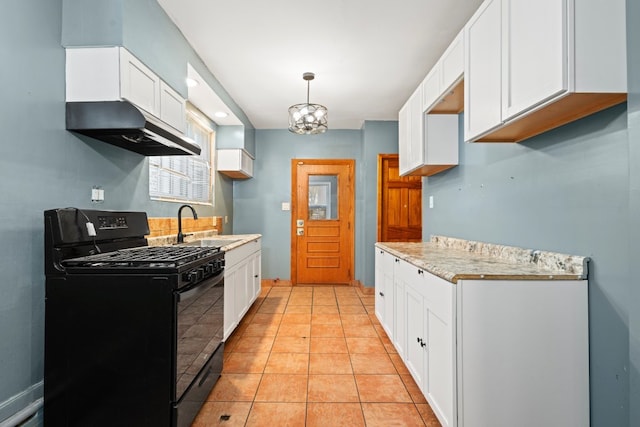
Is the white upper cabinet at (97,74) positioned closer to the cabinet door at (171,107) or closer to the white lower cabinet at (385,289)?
the cabinet door at (171,107)

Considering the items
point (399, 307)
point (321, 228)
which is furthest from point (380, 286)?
point (321, 228)

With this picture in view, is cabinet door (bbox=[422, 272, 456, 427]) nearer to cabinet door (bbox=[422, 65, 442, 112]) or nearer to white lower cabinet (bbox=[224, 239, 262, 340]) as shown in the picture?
cabinet door (bbox=[422, 65, 442, 112])

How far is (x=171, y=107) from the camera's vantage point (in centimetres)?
230

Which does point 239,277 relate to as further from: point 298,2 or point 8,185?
point 298,2

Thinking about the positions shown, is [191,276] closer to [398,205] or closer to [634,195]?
[634,195]

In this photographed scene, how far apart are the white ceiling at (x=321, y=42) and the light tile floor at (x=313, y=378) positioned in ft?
8.50

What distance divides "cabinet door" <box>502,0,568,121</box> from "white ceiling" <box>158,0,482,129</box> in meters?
0.95

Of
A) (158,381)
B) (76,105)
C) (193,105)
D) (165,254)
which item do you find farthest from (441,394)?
(193,105)

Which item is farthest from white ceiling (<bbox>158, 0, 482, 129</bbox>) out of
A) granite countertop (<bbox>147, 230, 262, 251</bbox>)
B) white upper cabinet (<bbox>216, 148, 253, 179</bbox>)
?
granite countertop (<bbox>147, 230, 262, 251</bbox>)

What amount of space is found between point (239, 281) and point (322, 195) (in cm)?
258

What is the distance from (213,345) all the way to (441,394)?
1.36 m

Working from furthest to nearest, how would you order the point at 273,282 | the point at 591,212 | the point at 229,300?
the point at 273,282
the point at 229,300
the point at 591,212

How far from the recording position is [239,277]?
120 inches

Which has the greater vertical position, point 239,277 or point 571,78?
point 571,78
